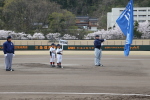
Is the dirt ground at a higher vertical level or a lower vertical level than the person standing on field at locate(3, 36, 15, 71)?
lower

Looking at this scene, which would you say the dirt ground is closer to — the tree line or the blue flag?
the blue flag

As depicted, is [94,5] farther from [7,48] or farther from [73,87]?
[73,87]

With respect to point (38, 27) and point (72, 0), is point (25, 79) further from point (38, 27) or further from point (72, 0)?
point (72, 0)

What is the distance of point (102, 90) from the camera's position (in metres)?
11.5

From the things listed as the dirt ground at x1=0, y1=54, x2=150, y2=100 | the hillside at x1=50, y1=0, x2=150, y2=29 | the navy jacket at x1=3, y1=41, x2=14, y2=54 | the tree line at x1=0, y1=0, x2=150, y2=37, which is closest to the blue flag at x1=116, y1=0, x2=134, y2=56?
the dirt ground at x1=0, y1=54, x2=150, y2=100

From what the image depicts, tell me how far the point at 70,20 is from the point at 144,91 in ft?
211

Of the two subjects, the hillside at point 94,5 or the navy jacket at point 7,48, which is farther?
the hillside at point 94,5

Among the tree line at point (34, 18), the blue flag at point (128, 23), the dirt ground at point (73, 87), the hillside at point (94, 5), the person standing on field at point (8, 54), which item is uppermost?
the hillside at point (94, 5)

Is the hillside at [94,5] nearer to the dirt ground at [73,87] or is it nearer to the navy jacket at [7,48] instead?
the navy jacket at [7,48]

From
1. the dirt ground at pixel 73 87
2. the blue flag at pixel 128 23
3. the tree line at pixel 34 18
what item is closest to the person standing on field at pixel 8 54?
the dirt ground at pixel 73 87

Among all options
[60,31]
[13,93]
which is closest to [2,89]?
[13,93]

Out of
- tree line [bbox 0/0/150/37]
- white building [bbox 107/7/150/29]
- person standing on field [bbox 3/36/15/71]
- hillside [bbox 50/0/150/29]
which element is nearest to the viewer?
person standing on field [bbox 3/36/15/71]

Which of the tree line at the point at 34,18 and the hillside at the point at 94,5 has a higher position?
the hillside at the point at 94,5

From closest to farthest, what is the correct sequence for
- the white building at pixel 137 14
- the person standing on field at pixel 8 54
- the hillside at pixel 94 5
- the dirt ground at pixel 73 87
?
the dirt ground at pixel 73 87, the person standing on field at pixel 8 54, the white building at pixel 137 14, the hillside at pixel 94 5
